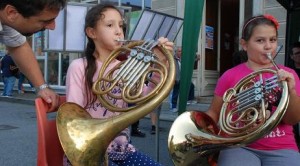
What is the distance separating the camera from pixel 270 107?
1710 millimetres

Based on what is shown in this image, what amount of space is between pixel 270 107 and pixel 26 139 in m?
3.81

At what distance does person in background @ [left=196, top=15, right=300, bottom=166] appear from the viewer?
1.68 metres

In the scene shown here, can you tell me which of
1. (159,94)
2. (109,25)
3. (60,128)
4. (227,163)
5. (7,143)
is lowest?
(7,143)

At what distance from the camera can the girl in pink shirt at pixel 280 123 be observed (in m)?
1.68

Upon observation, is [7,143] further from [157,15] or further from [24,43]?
[24,43]

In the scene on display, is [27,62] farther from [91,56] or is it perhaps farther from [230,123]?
[230,123]

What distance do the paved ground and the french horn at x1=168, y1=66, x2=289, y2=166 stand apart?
3.97 feet

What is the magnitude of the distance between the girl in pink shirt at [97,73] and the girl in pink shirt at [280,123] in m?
0.40

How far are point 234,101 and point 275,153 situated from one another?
0.29 m

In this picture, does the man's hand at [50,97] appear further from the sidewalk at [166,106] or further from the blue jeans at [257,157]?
the sidewalk at [166,106]

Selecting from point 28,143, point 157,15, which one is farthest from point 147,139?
point 157,15

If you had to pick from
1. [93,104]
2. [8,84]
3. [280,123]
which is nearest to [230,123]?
[280,123]

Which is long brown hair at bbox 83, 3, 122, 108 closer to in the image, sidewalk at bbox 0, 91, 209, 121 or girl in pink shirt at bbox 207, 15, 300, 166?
girl in pink shirt at bbox 207, 15, 300, 166

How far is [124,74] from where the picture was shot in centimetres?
163
